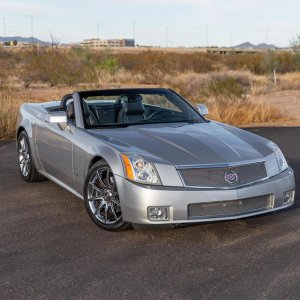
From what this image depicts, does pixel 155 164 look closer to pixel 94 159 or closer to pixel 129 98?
pixel 94 159

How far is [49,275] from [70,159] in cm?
210

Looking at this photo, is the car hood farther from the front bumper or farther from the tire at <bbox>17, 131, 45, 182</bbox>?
the tire at <bbox>17, 131, 45, 182</bbox>

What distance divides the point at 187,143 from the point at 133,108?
138 cm

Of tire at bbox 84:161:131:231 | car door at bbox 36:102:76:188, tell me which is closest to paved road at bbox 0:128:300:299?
tire at bbox 84:161:131:231

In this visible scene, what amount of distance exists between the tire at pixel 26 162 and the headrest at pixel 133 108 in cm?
163

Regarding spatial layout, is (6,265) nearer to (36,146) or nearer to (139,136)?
(139,136)

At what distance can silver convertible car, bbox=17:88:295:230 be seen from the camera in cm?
527

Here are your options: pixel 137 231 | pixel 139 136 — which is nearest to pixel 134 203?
pixel 137 231

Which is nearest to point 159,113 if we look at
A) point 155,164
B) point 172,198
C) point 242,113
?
point 155,164

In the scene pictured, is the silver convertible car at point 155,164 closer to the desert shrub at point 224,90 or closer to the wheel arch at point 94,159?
the wheel arch at point 94,159

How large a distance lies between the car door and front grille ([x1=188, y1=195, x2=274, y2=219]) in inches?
69.5

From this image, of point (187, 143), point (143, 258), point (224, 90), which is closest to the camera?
point (143, 258)

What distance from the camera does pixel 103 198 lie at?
582 centimetres

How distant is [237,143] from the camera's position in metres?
6.02
